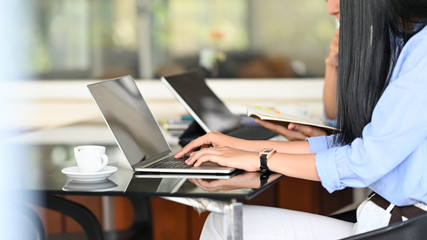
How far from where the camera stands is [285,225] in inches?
54.4

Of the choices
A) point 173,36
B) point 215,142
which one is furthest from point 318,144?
point 173,36

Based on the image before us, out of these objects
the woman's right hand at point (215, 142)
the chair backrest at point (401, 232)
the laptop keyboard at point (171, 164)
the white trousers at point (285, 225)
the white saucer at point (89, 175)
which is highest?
the woman's right hand at point (215, 142)

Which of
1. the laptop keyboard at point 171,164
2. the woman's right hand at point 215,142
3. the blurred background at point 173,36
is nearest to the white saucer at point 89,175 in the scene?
the laptop keyboard at point 171,164

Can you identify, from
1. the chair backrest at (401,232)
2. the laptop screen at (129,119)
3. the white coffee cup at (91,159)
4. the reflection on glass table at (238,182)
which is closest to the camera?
the chair backrest at (401,232)

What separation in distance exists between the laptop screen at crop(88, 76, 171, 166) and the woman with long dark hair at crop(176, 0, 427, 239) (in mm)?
160

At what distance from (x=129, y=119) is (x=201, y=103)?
44cm

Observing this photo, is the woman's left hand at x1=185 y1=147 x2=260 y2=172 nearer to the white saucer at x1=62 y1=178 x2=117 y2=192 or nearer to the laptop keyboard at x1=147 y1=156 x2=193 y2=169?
the laptop keyboard at x1=147 y1=156 x2=193 y2=169

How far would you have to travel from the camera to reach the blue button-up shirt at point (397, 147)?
1.13 metres

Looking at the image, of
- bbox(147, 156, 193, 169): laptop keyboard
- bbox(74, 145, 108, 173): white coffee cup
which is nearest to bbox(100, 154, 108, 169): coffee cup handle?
bbox(74, 145, 108, 173): white coffee cup

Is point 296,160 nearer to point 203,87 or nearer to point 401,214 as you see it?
point 401,214

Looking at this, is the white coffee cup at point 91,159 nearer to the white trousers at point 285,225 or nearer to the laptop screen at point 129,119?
the laptop screen at point 129,119

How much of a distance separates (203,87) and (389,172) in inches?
36.2

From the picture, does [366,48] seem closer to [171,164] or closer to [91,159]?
[171,164]

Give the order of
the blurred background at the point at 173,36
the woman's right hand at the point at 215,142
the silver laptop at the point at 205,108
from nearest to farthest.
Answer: the woman's right hand at the point at 215,142, the silver laptop at the point at 205,108, the blurred background at the point at 173,36
